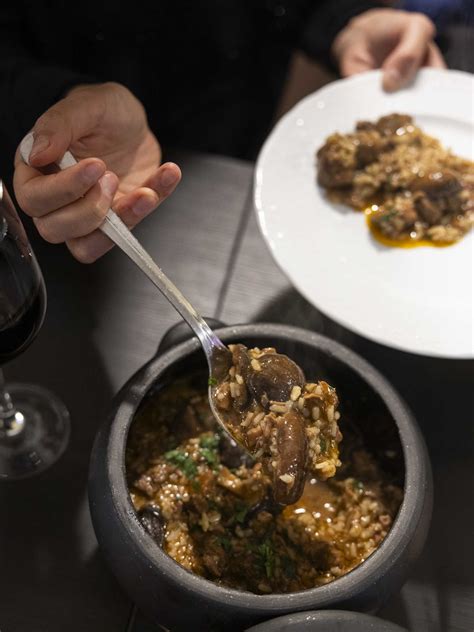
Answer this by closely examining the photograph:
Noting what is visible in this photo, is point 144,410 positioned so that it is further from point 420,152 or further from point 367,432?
point 420,152

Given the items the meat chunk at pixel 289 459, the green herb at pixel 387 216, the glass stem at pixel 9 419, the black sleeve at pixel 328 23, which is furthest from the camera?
the black sleeve at pixel 328 23

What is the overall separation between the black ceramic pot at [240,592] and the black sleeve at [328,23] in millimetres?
1102

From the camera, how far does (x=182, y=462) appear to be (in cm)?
103

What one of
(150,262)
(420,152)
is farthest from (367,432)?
(420,152)

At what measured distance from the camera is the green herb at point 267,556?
0.94 metres

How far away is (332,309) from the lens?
3.99 feet

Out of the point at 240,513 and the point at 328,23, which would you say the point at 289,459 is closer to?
the point at 240,513

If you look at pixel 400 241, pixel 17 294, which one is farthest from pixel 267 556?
pixel 400 241

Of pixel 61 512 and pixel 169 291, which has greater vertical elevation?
pixel 169 291

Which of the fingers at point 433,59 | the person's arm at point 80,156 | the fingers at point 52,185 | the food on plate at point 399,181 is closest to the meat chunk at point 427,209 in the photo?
the food on plate at point 399,181

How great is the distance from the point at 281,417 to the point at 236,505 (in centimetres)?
18

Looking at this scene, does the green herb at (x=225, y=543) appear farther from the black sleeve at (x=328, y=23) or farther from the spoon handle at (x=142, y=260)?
the black sleeve at (x=328, y=23)

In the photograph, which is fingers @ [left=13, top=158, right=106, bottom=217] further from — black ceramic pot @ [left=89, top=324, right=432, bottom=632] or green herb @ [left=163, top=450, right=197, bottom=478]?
green herb @ [left=163, top=450, right=197, bottom=478]

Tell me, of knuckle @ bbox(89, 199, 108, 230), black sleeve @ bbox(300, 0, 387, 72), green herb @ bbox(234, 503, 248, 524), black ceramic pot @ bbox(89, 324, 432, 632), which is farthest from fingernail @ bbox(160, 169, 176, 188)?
black sleeve @ bbox(300, 0, 387, 72)
